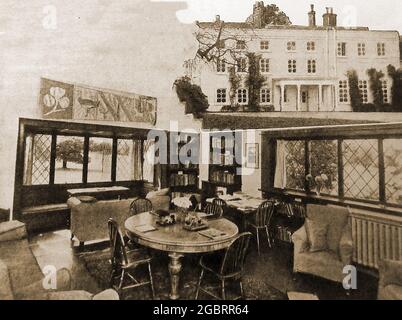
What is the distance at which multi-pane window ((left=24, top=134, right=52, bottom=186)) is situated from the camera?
422 cm

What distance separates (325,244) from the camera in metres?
3.30

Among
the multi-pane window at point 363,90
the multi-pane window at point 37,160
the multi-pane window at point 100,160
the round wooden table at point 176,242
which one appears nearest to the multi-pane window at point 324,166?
the multi-pane window at point 363,90

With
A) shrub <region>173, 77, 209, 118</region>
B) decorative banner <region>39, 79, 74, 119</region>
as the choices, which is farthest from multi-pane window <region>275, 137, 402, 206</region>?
decorative banner <region>39, 79, 74, 119</region>

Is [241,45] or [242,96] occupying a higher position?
[241,45]

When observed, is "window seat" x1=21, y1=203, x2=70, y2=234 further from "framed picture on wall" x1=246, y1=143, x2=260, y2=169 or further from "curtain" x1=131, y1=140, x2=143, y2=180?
"framed picture on wall" x1=246, y1=143, x2=260, y2=169

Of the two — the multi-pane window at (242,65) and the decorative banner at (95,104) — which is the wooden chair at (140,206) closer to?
the decorative banner at (95,104)

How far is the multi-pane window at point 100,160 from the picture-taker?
5.21 meters

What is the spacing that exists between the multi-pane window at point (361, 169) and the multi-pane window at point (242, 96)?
1.51 metres

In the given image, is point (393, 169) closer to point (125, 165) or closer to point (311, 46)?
point (311, 46)

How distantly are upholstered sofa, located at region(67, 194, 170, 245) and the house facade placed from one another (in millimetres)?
2117

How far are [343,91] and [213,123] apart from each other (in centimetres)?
172

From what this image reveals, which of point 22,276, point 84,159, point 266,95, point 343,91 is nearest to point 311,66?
point 343,91
